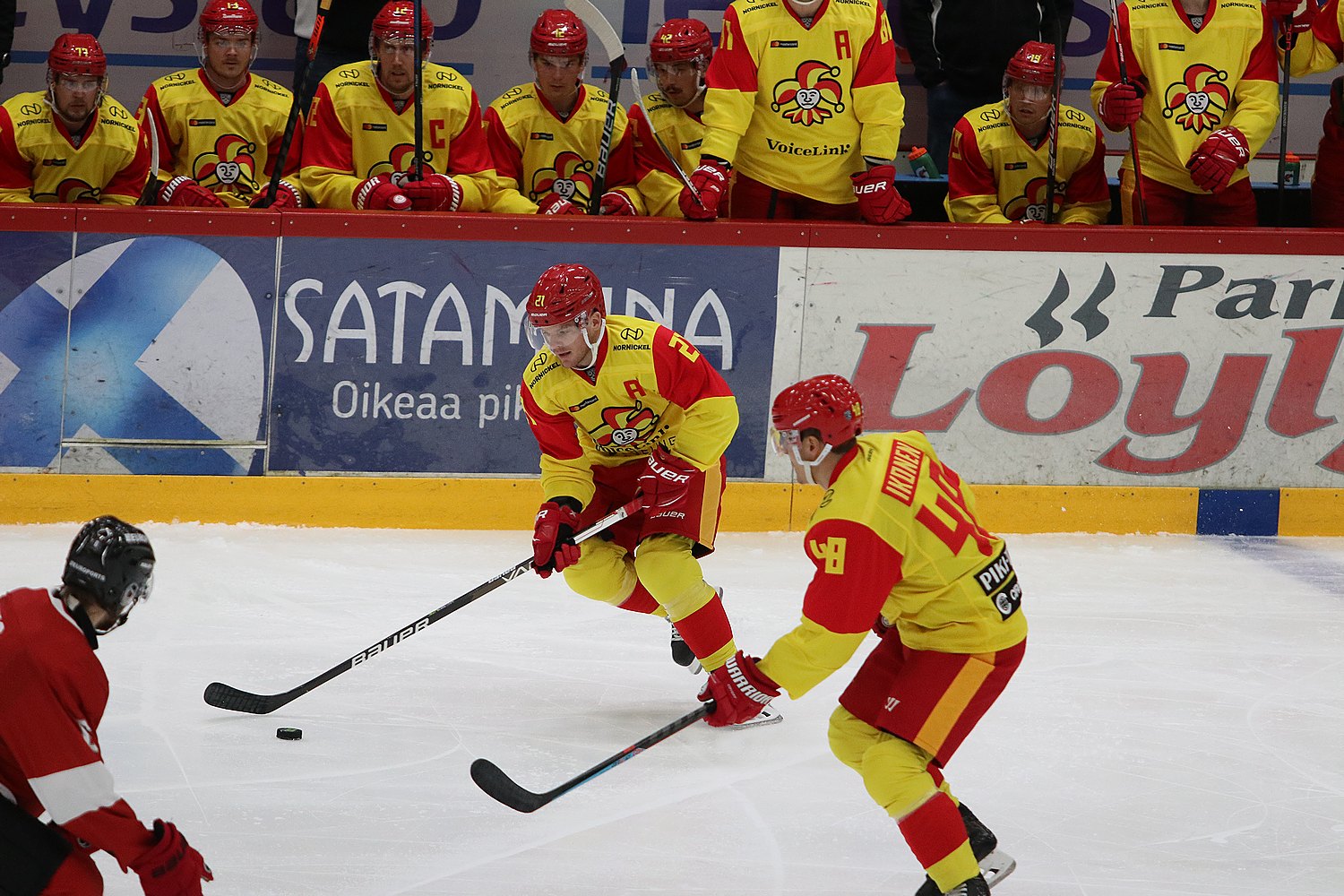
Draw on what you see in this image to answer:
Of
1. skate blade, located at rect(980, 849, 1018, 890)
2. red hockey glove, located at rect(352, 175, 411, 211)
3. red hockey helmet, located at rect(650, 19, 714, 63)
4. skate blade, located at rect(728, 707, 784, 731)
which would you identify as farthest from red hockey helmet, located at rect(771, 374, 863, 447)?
red hockey helmet, located at rect(650, 19, 714, 63)

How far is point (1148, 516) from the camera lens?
5555mm

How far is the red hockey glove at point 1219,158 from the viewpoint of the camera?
554 centimetres

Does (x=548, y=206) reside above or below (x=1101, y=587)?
above

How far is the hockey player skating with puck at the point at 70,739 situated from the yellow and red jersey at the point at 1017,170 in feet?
13.9

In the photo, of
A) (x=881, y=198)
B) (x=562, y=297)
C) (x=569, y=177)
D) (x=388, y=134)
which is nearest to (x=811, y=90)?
(x=881, y=198)

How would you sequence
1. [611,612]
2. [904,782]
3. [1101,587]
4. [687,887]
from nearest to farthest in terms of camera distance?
[904,782] → [687,887] → [611,612] → [1101,587]

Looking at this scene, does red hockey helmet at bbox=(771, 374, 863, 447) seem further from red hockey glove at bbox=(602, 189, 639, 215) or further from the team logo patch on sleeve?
red hockey glove at bbox=(602, 189, 639, 215)

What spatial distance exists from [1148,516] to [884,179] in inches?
61.5

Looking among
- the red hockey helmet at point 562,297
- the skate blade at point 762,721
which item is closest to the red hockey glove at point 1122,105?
the red hockey helmet at point 562,297

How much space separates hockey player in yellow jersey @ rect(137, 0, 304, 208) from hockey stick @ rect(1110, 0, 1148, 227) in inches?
121

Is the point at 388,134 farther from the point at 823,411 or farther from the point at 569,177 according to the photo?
the point at 823,411

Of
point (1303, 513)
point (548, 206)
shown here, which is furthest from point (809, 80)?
point (1303, 513)

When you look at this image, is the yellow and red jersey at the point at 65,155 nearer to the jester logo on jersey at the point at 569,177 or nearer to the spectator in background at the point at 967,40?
the jester logo on jersey at the point at 569,177

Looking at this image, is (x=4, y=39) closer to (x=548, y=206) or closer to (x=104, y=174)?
(x=104, y=174)
